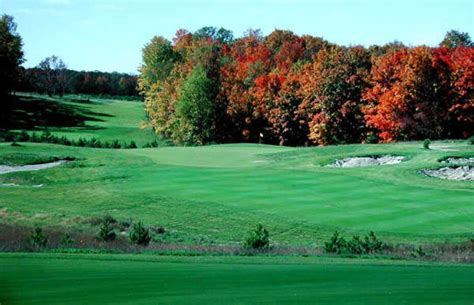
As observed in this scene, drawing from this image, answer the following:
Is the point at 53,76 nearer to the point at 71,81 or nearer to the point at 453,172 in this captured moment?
the point at 71,81

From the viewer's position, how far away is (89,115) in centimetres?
7556

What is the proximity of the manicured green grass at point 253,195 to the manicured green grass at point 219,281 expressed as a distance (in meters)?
7.78

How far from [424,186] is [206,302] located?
67.3 ft

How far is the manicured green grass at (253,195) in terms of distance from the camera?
2152cm

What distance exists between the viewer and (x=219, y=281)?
9734 millimetres

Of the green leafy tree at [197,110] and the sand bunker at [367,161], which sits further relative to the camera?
the green leafy tree at [197,110]

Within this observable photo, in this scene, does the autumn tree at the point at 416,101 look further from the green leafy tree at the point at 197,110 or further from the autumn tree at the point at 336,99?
the green leafy tree at the point at 197,110

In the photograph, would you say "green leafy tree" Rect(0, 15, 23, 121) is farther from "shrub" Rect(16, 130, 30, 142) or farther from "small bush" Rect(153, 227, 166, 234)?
"small bush" Rect(153, 227, 166, 234)

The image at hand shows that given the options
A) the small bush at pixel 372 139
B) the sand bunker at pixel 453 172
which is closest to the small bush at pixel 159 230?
the sand bunker at pixel 453 172

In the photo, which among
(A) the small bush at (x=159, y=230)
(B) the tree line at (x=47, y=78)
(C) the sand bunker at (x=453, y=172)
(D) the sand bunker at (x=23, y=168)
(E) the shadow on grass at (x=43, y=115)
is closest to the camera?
(A) the small bush at (x=159, y=230)

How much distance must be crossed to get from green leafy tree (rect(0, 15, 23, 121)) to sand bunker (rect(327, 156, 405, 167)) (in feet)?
55.5

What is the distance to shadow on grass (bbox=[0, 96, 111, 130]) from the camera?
6431cm

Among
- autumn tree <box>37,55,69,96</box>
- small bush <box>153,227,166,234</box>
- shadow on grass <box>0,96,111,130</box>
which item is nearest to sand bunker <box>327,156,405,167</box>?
small bush <box>153,227,166,234</box>

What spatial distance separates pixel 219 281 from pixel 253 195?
17.4 metres
